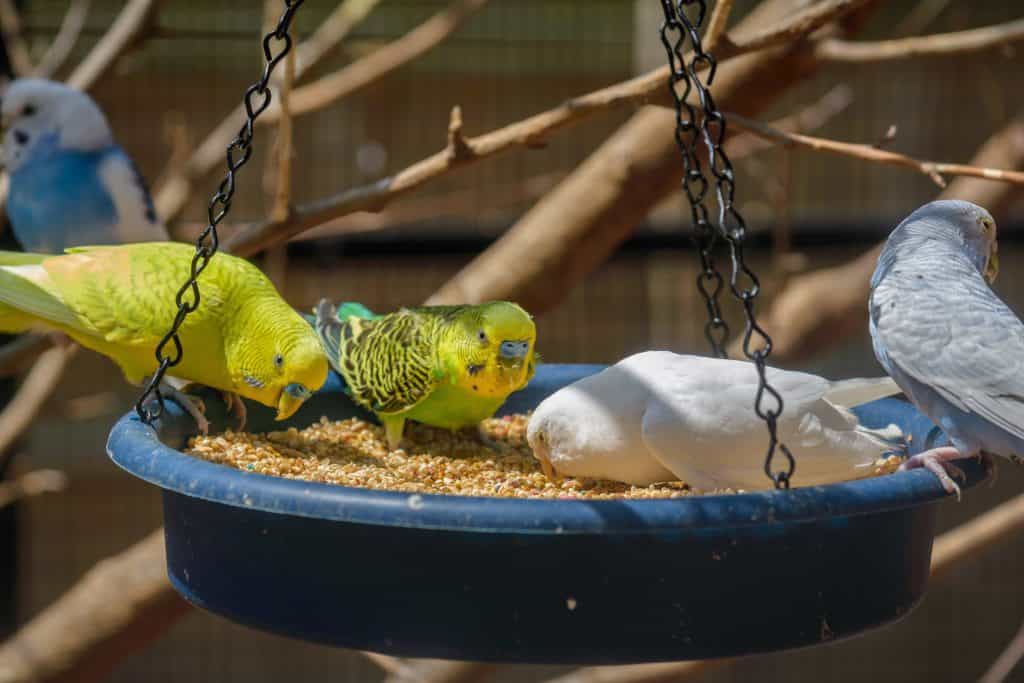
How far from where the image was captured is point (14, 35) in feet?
9.79

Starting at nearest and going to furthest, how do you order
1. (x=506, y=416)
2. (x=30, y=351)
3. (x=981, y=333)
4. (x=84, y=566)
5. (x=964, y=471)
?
(x=964, y=471)
(x=981, y=333)
(x=506, y=416)
(x=30, y=351)
(x=84, y=566)

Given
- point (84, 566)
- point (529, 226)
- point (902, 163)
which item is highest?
point (902, 163)

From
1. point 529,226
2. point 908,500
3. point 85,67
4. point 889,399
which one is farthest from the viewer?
point 85,67

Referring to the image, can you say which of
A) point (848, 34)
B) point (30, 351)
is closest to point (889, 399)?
point (848, 34)

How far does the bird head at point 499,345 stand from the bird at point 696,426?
9 centimetres

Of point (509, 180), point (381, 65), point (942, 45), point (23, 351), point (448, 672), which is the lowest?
point (448, 672)

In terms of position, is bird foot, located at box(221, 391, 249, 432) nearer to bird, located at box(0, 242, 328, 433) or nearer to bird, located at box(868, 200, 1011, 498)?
bird, located at box(0, 242, 328, 433)

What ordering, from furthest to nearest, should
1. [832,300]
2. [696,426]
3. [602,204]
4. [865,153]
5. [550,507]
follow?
[832,300], [602,204], [865,153], [696,426], [550,507]

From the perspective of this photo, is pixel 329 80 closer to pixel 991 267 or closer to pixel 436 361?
pixel 436 361

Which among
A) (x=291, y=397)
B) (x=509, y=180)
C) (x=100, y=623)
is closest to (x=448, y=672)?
(x=100, y=623)

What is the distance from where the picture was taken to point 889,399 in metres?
1.91

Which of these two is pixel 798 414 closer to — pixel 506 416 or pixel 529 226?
pixel 506 416

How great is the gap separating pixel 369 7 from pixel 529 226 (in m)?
0.78

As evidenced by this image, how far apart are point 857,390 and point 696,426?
25 centimetres
